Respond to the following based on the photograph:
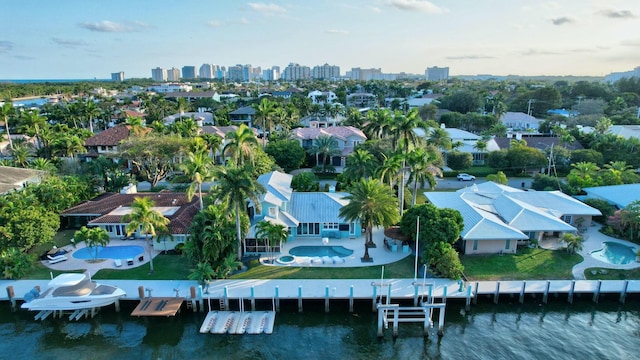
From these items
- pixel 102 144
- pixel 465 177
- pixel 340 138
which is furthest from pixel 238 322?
pixel 102 144

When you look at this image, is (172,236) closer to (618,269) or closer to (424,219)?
(424,219)

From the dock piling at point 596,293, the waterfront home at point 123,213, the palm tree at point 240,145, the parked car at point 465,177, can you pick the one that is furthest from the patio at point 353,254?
the parked car at point 465,177

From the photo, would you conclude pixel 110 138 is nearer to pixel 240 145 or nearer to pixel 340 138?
pixel 240 145

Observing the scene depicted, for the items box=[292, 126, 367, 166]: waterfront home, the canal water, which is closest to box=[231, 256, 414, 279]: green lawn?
the canal water

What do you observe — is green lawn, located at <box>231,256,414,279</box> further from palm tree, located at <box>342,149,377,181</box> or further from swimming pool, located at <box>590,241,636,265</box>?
swimming pool, located at <box>590,241,636,265</box>

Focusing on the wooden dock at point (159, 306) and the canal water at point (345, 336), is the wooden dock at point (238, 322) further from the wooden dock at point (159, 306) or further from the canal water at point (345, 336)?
the wooden dock at point (159, 306)

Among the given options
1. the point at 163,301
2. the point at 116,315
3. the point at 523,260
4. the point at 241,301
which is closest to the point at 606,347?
the point at 523,260
